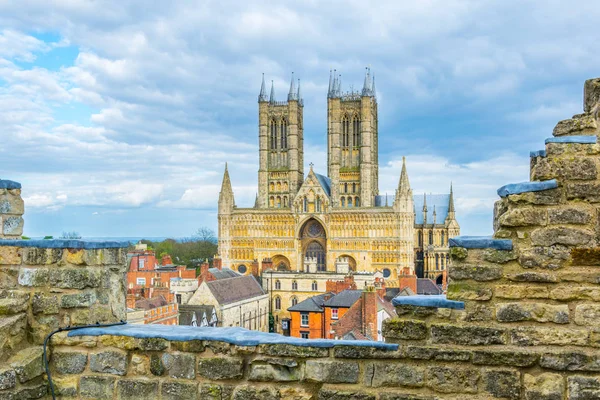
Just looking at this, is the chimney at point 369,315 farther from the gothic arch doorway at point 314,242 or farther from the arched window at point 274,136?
the arched window at point 274,136

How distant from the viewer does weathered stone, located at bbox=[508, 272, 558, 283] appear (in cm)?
408

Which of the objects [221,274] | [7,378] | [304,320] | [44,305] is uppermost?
[44,305]

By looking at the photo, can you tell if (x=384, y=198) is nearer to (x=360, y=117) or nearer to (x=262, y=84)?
(x=360, y=117)

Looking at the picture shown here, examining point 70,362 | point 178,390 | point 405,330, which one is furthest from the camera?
point 70,362

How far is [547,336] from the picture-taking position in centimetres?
401

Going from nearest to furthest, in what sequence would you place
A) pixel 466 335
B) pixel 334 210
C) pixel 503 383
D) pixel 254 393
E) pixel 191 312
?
pixel 503 383, pixel 466 335, pixel 254 393, pixel 191 312, pixel 334 210

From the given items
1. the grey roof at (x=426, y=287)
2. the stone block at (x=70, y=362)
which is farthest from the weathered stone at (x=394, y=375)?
the grey roof at (x=426, y=287)

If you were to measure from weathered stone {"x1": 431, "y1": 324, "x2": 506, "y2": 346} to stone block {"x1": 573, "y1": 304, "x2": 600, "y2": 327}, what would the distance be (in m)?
0.53

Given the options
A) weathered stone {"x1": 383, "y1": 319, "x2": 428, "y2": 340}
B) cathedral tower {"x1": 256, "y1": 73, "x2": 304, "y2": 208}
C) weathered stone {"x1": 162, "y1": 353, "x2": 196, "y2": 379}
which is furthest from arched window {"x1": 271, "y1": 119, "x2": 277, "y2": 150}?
weathered stone {"x1": 383, "y1": 319, "x2": 428, "y2": 340}

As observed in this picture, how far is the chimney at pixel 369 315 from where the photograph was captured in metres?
23.5

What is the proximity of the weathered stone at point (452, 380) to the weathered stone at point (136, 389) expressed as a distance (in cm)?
217

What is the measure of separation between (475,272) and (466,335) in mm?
470

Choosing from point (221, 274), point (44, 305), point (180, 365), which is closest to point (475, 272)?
point (180, 365)

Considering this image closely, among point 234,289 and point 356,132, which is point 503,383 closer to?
point 234,289
